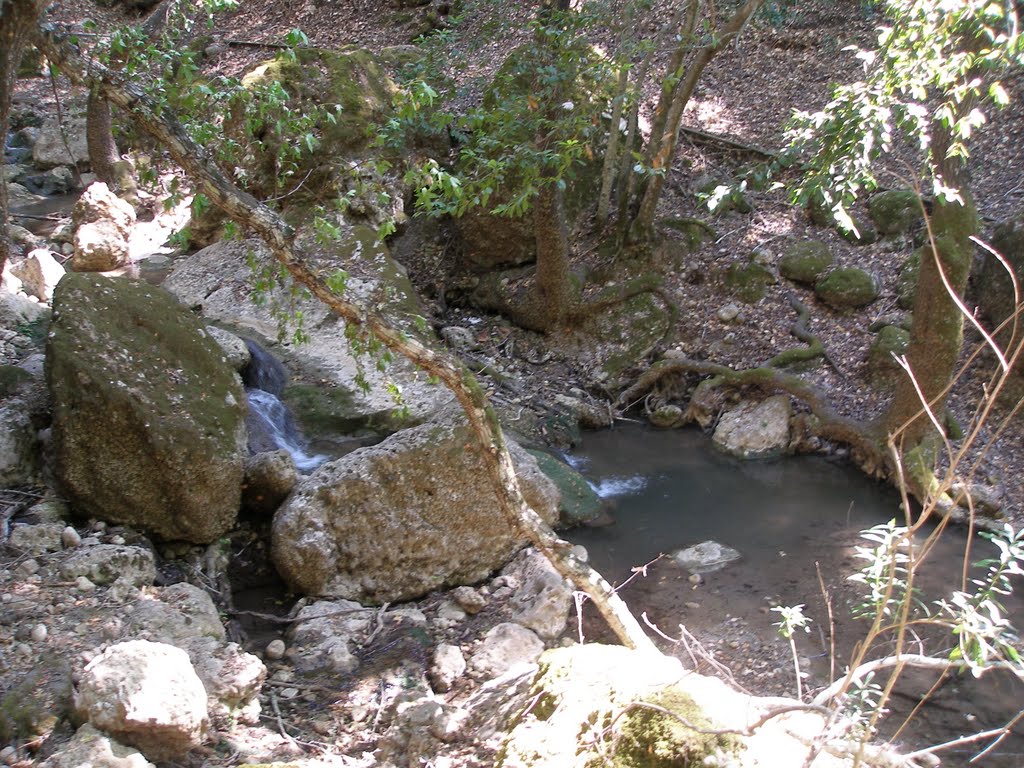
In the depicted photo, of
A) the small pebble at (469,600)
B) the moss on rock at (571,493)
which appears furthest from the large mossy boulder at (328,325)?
the small pebble at (469,600)

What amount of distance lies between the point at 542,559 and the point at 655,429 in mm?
3379

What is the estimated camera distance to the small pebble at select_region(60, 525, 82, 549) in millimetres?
4845

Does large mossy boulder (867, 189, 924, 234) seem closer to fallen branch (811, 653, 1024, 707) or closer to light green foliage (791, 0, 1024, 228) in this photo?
light green foliage (791, 0, 1024, 228)

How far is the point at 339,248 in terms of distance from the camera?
9547 millimetres

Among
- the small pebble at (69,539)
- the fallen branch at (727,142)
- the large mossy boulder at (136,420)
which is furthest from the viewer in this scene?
the fallen branch at (727,142)

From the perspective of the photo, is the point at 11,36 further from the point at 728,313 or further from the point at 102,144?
the point at 102,144

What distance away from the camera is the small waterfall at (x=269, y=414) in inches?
268

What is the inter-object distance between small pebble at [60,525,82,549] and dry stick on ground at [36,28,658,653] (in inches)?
89.8

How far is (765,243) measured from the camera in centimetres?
1017

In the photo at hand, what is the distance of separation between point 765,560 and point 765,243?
5033 millimetres

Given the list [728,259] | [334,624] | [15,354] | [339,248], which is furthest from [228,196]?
[728,259]

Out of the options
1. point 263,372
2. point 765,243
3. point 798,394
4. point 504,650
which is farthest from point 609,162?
point 504,650

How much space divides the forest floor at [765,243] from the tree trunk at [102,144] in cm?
421

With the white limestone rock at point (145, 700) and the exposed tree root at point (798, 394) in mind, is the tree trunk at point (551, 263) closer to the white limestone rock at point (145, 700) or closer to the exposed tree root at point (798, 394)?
the exposed tree root at point (798, 394)
